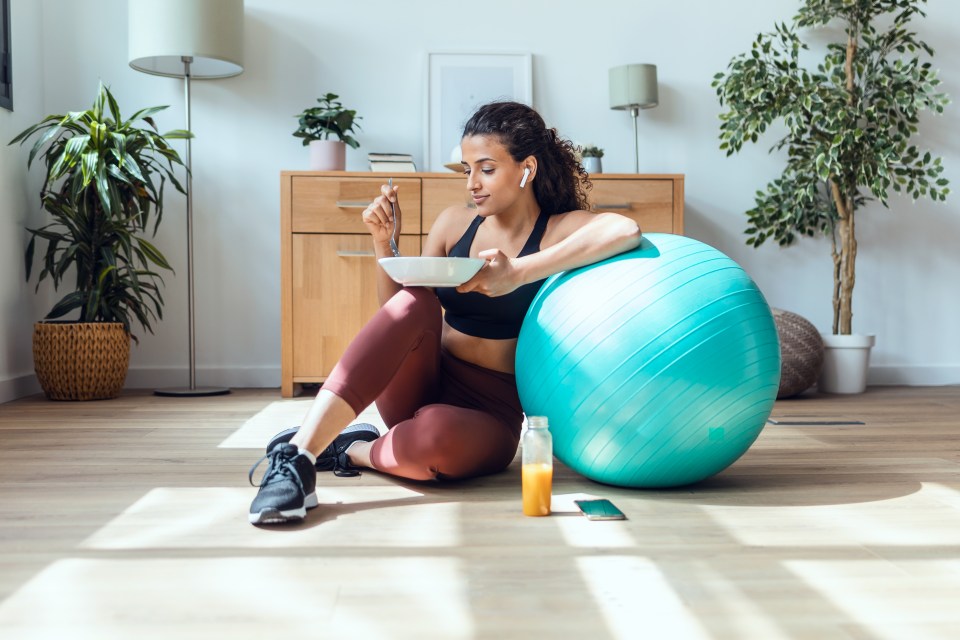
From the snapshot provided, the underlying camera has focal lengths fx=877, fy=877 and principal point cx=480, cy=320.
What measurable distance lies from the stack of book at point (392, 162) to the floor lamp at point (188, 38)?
701 millimetres

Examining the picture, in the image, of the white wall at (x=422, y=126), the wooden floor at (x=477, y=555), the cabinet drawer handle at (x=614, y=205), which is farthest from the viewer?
the white wall at (x=422, y=126)

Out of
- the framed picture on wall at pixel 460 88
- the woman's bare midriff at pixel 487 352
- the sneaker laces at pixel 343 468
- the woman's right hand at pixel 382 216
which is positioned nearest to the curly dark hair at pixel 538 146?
the woman's right hand at pixel 382 216

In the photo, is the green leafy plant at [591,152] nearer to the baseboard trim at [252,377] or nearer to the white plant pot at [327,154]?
the white plant pot at [327,154]

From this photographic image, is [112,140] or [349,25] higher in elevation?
[349,25]

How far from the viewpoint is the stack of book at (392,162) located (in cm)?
377

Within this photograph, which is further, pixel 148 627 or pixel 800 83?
pixel 800 83

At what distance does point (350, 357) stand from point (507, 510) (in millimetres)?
432

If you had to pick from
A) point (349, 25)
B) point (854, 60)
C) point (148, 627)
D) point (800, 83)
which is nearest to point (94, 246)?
point (349, 25)

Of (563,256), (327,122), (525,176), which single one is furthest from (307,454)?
(327,122)

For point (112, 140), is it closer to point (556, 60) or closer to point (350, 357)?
point (556, 60)

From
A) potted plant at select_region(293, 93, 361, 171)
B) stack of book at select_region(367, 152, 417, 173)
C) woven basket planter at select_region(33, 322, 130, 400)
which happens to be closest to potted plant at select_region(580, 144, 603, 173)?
stack of book at select_region(367, 152, 417, 173)

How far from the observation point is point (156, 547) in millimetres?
1474

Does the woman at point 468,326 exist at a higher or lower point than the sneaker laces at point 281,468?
higher

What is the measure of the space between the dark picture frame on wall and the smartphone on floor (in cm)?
304
